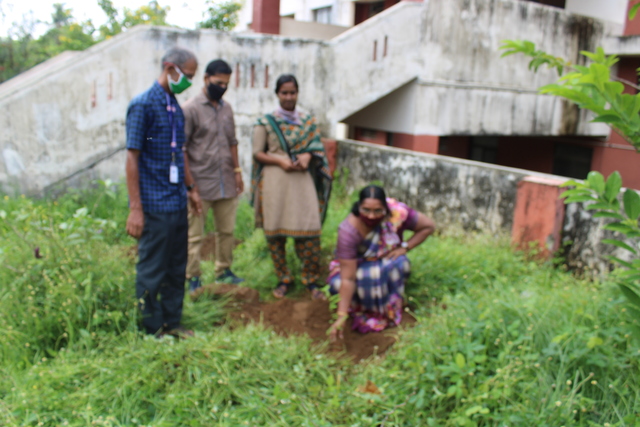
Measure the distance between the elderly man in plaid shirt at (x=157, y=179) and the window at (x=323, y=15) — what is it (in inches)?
490

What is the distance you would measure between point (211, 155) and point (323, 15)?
12200 mm

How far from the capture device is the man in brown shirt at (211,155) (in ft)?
12.1

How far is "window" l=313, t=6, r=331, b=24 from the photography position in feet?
47.8

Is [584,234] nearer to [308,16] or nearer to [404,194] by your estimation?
[404,194]

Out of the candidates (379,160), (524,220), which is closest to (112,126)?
(379,160)

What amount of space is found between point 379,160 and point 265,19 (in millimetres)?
3560

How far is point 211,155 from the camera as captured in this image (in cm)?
384

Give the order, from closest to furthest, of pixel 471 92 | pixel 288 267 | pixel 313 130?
1. pixel 313 130
2. pixel 288 267
3. pixel 471 92

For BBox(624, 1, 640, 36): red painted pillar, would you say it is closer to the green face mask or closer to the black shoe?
the black shoe

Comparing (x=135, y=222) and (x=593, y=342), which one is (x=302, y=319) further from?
(x=593, y=342)

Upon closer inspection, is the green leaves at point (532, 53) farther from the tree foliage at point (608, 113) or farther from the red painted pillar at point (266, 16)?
the red painted pillar at point (266, 16)

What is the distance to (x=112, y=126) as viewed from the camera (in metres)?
6.09

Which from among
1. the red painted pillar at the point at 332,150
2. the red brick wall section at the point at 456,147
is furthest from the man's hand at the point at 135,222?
the red brick wall section at the point at 456,147

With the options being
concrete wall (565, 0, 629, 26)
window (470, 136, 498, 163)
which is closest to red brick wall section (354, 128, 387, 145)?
window (470, 136, 498, 163)
